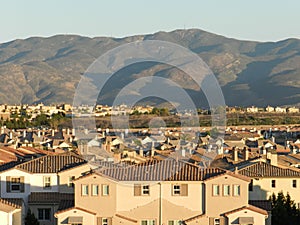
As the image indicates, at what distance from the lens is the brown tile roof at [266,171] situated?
1185 inches

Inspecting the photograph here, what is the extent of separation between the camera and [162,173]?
25.4 m

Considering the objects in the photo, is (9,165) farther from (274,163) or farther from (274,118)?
(274,118)

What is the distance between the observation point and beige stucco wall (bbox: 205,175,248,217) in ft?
81.5

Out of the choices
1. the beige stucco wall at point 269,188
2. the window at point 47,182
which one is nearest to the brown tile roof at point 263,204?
the beige stucco wall at point 269,188

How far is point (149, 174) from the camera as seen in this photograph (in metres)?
25.3

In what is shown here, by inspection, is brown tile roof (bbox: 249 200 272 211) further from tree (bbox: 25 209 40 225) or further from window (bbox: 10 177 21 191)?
window (bbox: 10 177 21 191)

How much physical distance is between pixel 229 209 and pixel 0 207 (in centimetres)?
637

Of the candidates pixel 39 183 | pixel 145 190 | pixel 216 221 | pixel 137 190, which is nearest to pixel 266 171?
pixel 216 221

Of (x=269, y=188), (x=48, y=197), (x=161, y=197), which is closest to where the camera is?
(x=161, y=197)

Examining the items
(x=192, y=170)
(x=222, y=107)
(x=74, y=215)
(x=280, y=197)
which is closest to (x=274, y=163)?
(x=280, y=197)

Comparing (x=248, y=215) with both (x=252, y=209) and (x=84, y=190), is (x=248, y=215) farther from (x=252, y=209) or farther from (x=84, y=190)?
(x=84, y=190)

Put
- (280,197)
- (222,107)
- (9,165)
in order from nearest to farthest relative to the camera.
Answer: (280,197) < (9,165) < (222,107)

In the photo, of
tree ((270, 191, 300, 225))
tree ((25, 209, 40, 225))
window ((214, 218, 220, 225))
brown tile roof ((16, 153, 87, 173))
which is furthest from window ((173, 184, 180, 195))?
brown tile roof ((16, 153, 87, 173))

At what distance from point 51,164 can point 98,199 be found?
389 centimetres
